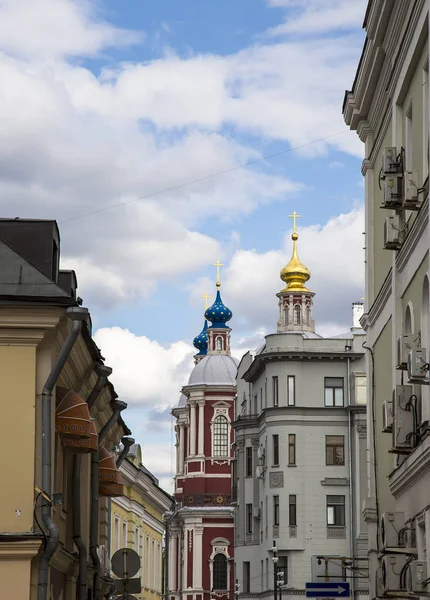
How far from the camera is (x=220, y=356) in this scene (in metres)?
102

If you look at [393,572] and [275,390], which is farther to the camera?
[275,390]

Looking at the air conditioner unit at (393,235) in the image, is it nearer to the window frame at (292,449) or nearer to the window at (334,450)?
the window at (334,450)

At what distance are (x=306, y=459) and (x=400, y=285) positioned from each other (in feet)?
141

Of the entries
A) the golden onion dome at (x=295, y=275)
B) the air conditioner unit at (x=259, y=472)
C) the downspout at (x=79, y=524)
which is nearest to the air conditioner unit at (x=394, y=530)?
the downspout at (x=79, y=524)

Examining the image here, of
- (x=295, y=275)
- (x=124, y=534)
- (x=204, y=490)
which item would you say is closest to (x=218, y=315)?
(x=204, y=490)

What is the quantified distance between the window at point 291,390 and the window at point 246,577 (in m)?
9.14

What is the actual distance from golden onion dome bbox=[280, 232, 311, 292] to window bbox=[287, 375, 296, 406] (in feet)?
48.8

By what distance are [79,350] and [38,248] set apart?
1.69 m

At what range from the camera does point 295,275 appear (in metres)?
77.5

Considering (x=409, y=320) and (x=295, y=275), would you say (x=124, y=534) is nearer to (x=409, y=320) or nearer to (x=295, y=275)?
(x=409, y=320)

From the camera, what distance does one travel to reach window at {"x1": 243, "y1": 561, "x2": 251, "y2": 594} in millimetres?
65194

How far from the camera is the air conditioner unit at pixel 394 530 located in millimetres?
18484

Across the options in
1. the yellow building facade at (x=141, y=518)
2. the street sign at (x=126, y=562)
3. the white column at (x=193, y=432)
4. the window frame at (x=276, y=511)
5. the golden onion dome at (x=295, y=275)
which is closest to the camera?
the street sign at (x=126, y=562)

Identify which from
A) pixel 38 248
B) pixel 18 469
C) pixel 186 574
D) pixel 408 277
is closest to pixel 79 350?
pixel 38 248
